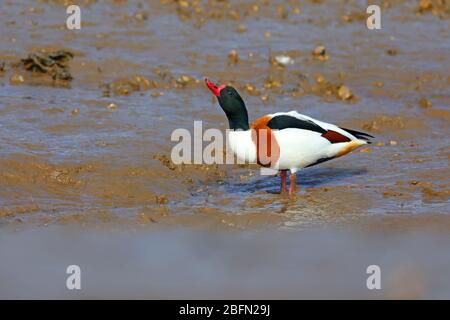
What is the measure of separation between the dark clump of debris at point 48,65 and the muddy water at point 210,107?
96 millimetres

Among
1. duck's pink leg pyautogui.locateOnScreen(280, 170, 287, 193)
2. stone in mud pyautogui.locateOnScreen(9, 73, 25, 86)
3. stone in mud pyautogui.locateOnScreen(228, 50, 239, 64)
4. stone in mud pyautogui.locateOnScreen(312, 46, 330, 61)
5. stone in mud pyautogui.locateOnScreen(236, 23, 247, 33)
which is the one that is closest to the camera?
duck's pink leg pyautogui.locateOnScreen(280, 170, 287, 193)

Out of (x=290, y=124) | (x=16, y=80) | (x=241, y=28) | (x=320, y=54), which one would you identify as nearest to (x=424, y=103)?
(x=320, y=54)

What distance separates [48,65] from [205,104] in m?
2.11

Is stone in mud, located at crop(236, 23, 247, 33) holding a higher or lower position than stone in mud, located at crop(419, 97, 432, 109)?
higher

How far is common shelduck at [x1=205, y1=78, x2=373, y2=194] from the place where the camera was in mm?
8344

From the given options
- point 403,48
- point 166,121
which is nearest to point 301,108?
point 166,121

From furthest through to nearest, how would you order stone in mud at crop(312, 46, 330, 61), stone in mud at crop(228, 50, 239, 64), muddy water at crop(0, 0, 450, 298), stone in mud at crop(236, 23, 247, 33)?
stone in mud at crop(236, 23, 247, 33) → stone in mud at crop(312, 46, 330, 61) → stone in mud at crop(228, 50, 239, 64) → muddy water at crop(0, 0, 450, 298)

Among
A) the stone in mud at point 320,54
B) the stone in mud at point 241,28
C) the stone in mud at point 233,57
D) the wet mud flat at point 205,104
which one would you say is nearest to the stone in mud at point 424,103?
the wet mud flat at point 205,104

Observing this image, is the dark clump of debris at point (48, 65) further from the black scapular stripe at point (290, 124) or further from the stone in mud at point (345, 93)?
the black scapular stripe at point (290, 124)

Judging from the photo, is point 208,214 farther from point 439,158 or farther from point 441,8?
point 441,8

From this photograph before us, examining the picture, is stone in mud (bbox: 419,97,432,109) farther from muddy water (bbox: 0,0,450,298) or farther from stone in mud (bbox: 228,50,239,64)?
stone in mud (bbox: 228,50,239,64)

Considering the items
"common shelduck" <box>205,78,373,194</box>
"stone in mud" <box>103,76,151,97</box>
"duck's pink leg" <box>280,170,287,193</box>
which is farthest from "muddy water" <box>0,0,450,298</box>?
"common shelduck" <box>205,78,373,194</box>

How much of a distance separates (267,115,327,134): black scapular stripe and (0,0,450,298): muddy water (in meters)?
0.69

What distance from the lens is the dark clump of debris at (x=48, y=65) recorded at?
11.9m
